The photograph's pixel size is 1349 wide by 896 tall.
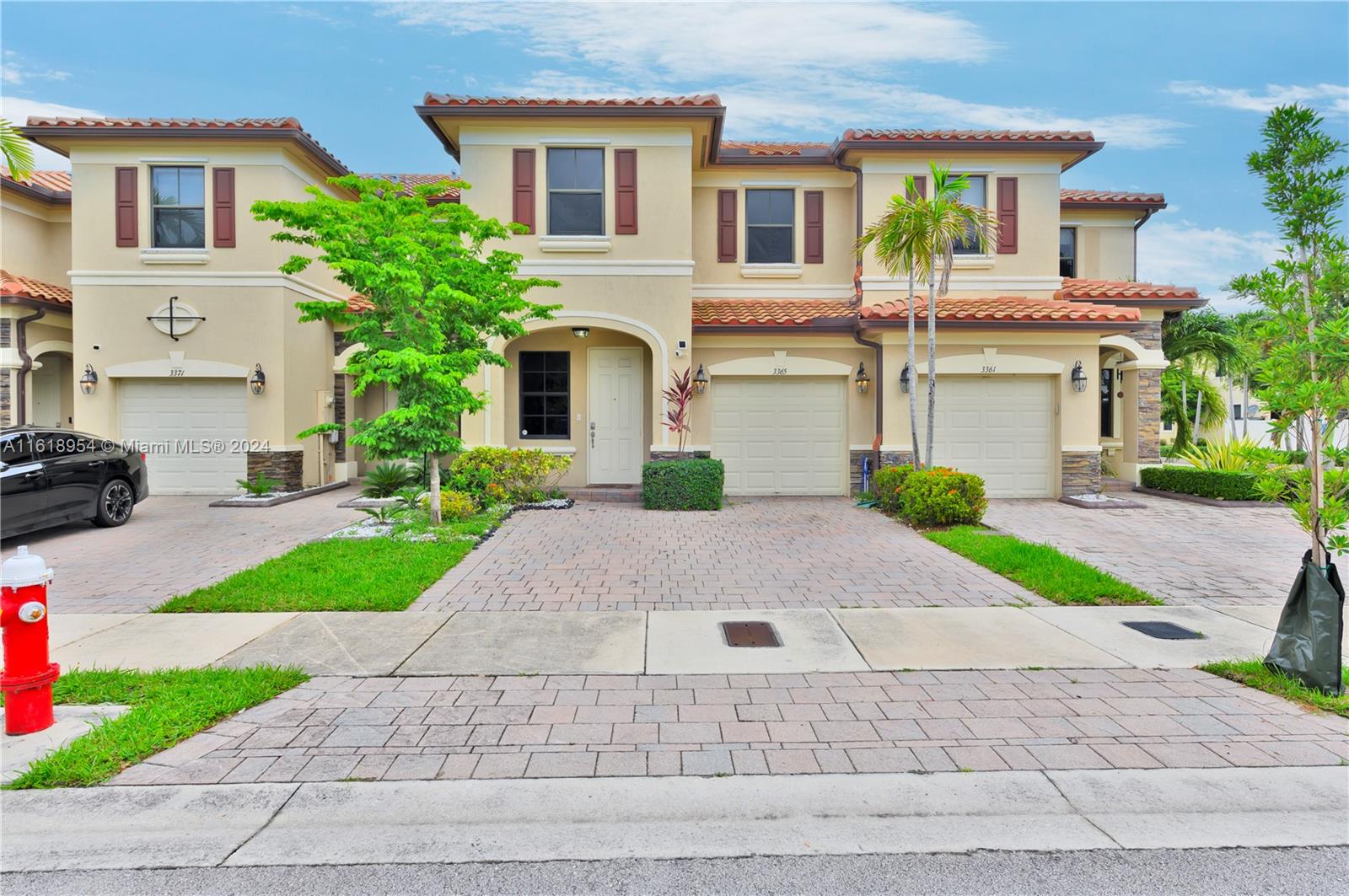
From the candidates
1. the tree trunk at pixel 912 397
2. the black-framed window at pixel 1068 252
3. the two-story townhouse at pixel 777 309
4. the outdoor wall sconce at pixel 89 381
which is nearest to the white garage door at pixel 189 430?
the outdoor wall sconce at pixel 89 381

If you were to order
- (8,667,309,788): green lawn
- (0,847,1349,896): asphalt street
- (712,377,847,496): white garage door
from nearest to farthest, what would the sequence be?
1. (0,847,1349,896): asphalt street
2. (8,667,309,788): green lawn
3. (712,377,847,496): white garage door

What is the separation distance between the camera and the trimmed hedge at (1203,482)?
12.8 meters

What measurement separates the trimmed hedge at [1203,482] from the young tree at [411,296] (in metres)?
12.7

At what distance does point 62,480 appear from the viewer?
31.5ft

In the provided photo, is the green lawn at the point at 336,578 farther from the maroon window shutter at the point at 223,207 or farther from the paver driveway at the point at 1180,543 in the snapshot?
the maroon window shutter at the point at 223,207

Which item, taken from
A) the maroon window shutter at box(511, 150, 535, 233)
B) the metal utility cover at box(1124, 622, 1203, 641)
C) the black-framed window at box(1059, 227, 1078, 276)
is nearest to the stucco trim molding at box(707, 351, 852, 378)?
the maroon window shutter at box(511, 150, 535, 233)

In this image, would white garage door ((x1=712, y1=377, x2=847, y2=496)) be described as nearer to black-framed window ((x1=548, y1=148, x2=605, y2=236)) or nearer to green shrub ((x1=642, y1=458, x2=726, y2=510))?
green shrub ((x1=642, y1=458, x2=726, y2=510))

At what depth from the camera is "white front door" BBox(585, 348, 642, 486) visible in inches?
576

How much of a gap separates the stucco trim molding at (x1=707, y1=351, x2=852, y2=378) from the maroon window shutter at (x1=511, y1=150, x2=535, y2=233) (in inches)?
186

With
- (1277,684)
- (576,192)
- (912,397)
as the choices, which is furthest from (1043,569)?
(576,192)

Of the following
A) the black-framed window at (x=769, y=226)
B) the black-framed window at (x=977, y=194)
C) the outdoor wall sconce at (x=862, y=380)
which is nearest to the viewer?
the outdoor wall sconce at (x=862, y=380)

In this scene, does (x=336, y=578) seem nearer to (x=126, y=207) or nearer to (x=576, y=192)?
(x=576, y=192)

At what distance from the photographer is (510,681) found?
4652mm

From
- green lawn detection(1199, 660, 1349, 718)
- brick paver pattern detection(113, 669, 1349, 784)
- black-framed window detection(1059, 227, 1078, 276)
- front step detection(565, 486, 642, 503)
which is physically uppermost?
black-framed window detection(1059, 227, 1078, 276)
